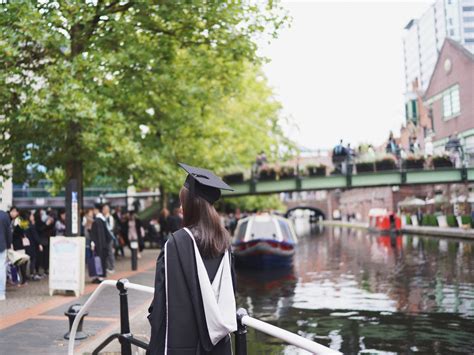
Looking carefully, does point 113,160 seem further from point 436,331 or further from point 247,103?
point 247,103

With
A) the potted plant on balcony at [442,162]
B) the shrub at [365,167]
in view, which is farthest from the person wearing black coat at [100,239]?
the potted plant on balcony at [442,162]

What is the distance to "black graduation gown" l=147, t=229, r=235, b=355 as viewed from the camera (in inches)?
129

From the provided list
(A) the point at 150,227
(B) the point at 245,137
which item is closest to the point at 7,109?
(A) the point at 150,227

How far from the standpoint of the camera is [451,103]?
44938 mm

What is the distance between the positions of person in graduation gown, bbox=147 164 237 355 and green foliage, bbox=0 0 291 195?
9707 millimetres

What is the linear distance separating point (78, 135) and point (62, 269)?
4.24 meters

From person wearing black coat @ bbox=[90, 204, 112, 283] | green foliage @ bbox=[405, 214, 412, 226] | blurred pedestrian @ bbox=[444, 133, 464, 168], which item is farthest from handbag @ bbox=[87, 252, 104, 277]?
green foliage @ bbox=[405, 214, 412, 226]

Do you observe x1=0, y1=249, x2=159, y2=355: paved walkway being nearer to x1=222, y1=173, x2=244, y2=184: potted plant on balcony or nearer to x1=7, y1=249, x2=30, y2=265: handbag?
x1=7, y1=249, x2=30, y2=265: handbag

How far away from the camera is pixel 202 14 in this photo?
621 inches

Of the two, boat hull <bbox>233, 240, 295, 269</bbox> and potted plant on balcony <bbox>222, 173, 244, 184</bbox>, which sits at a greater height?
potted plant on balcony <bbox>222, 173, 244, 184</bbox>

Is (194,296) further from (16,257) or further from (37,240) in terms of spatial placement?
(37,240)

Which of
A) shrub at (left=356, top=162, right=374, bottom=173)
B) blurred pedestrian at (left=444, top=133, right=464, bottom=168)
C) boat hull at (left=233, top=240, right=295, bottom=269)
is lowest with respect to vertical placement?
boat hull at (left=233, top=240, right=295, bottom=269)

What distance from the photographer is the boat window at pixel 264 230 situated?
2425cm

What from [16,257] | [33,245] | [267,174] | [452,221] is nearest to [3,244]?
[16,257]
